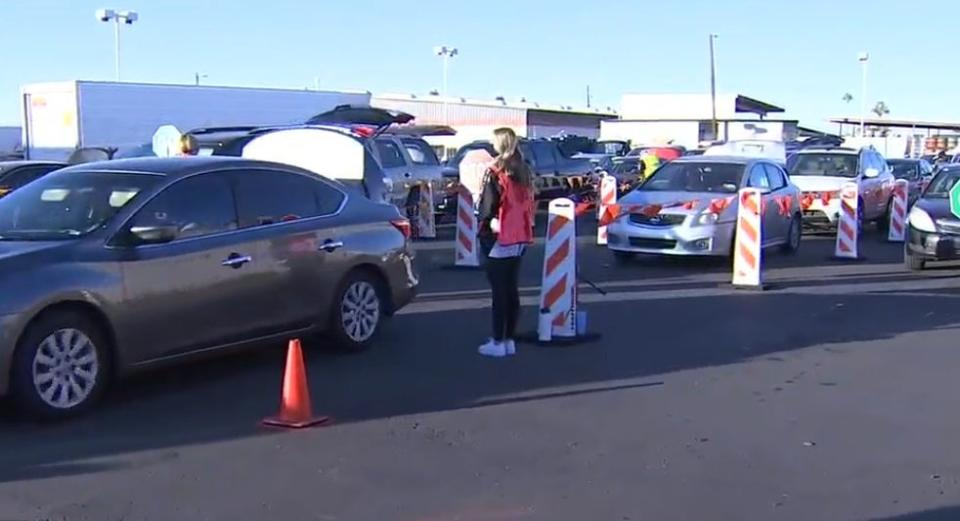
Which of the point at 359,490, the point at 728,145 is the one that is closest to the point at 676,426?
the point at 359,490

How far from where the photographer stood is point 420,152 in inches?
900

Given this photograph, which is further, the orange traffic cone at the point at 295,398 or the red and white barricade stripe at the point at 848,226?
the red and white barricade stripe at the point at 848,226

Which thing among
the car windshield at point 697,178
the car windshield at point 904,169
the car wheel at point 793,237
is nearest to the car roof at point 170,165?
the car windshield at point 697,178

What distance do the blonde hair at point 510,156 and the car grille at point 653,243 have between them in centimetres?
655

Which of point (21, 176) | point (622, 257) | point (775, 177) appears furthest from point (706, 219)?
point (21, 176)

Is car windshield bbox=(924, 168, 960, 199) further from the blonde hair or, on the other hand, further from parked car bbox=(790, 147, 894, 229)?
the blonde hair

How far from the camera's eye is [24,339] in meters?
6.77

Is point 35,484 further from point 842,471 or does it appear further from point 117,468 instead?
point 842,471

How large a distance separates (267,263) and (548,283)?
2.66 metres

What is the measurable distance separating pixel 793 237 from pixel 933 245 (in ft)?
10.4

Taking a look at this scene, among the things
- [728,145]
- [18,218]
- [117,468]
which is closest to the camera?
[117,468]

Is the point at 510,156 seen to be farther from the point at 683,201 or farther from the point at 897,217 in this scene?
the point at 897,217

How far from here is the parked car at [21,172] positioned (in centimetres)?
1639

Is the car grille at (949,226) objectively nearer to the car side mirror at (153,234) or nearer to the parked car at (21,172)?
the car side mirror at (153,234)
